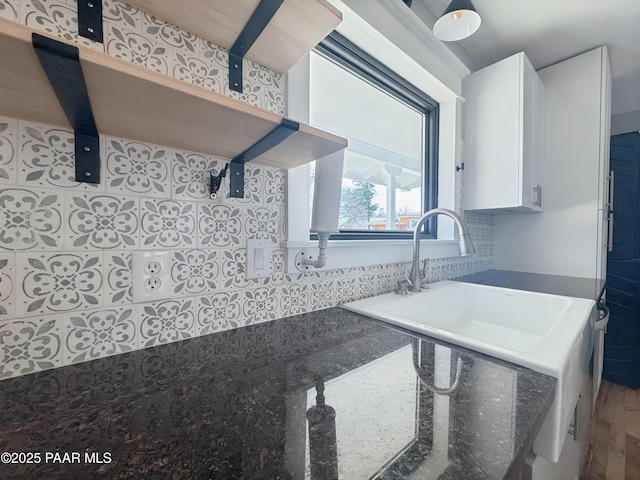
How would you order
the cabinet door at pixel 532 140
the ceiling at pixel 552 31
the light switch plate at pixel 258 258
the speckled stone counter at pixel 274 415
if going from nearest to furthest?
1. the speckled stone counter at pixel 274 415
2. the light switch plate at pixel 258 258
3. the ceiling at pixel 552 31
4. the cabinet door at pixel 532 140

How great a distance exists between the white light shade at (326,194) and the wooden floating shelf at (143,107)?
0.13m

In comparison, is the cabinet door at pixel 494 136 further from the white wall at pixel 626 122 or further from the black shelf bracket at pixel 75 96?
the white wall at pixel 626 122

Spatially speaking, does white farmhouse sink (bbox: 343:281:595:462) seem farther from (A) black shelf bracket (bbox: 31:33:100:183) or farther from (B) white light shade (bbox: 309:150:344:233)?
(A) black shelf bracket (bbox: 31:33:100:183)

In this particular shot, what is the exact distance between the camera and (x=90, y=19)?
0.54m

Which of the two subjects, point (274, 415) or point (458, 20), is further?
point (458, 20)

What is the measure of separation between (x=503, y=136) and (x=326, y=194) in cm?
132

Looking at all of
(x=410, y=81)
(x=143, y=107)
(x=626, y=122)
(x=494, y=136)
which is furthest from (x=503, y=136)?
(x=626, y=122)

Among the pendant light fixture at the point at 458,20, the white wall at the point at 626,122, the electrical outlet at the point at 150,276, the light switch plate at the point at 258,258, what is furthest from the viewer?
the white wall at the point at 626,122

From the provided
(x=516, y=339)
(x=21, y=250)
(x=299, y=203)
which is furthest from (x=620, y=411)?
(x=21, y=250)

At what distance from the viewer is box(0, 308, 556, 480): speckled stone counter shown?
30cm

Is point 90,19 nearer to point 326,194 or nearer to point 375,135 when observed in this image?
point 326,194

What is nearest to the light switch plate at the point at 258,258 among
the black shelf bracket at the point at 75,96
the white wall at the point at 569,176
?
the black shelf bracket at the point at 75,96

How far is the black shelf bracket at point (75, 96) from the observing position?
315 millimetres

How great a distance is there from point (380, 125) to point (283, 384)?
1.30 metres
